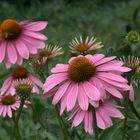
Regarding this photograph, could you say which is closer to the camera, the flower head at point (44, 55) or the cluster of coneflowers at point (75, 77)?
the cluster of coneflowers at point (75, 77)

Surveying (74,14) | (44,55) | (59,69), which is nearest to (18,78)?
(44,55)

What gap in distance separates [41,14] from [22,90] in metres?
5.15

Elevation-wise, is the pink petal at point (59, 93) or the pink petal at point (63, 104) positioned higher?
the pink petal at point (59, 93)

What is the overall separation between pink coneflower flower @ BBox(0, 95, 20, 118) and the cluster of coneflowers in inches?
0.6

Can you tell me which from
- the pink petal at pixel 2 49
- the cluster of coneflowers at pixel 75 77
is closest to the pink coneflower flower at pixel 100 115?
the cluster of coneflowers at pixel 75 77

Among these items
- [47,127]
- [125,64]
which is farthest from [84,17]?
[125,64]

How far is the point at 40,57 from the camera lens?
138cm

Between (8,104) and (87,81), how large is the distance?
1.36 feet

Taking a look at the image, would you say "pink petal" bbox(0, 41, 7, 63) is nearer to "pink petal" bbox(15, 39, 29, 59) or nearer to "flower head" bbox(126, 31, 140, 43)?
"pink petal" bbox(15, 39, 29, 59)

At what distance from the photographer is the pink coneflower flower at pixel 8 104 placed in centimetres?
151

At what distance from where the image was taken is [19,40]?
1381 mm

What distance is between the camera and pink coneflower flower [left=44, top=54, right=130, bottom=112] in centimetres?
114

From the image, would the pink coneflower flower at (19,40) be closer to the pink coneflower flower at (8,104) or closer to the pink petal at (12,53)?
→ the pink petal at (12,53)

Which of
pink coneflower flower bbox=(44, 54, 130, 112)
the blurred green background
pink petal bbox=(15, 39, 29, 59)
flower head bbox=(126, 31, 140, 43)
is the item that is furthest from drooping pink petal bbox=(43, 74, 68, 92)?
the blurred green background
